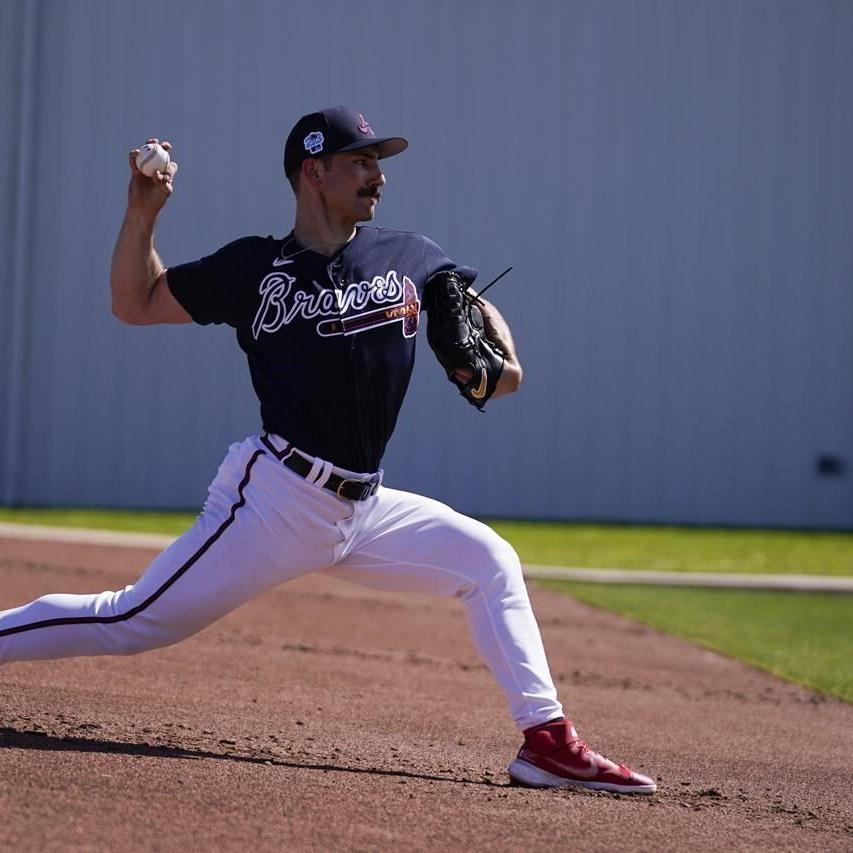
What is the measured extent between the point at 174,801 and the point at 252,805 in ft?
0.62

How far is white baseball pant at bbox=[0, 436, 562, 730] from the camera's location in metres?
3.99

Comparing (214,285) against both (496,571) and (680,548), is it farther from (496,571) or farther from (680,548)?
(680,548)

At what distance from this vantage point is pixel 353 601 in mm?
9164

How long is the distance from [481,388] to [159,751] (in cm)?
138

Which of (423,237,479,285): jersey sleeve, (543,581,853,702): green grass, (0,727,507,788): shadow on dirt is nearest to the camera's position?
(0,727,507,788): shadow on dirt

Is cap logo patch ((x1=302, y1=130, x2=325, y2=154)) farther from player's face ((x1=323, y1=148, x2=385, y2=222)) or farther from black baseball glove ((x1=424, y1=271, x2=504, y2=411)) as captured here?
black baseball glove ((x1=424, y1=271, x2=504, y2=411))

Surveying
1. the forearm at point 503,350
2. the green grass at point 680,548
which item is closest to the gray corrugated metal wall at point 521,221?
the green grass at point 680,548

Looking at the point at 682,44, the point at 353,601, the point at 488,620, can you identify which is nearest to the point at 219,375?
the point at 682,44

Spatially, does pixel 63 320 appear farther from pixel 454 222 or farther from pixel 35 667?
pixel 35 667

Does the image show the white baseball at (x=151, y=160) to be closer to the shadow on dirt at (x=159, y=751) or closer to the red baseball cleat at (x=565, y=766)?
the shadow on dirt at (x=159, y=751)

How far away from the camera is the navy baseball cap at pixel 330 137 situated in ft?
13.8

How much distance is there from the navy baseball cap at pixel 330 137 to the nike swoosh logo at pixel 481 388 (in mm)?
720

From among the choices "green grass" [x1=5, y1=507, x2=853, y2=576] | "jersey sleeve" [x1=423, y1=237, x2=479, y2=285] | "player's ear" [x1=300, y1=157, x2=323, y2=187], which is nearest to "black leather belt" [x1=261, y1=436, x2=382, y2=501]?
"jersey sleeve" [x1=423, y1=237, x2=479, y2=285]

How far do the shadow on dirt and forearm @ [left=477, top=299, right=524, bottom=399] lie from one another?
1.11 m
